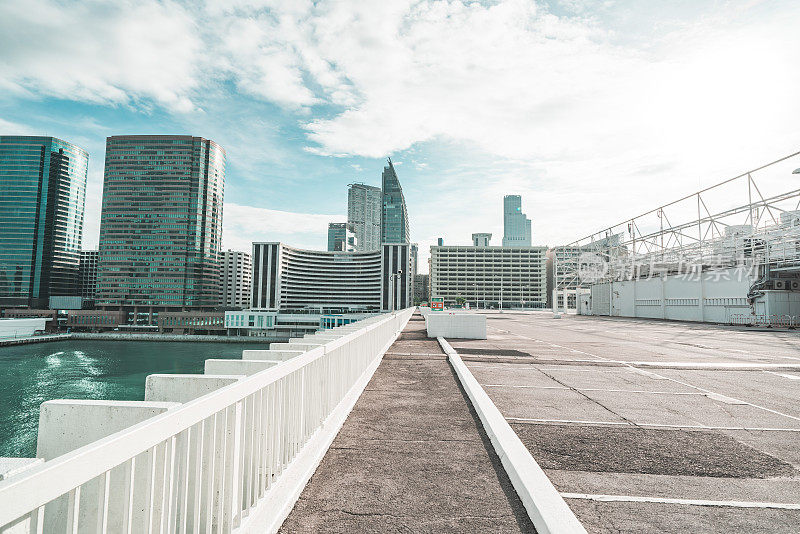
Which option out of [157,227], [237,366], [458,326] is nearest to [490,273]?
[157,227]

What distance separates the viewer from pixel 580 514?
3.49 meters

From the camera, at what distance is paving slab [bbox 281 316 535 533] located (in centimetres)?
329

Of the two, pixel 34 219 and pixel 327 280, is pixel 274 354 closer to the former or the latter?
pixel 327 280

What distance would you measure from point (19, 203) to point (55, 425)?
8850 inches

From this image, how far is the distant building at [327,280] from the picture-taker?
173375mm

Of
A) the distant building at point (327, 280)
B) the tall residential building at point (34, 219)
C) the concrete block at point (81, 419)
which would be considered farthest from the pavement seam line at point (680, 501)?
the tall residential building at point (34, 219)

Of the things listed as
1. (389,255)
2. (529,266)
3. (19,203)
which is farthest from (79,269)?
(529,266)

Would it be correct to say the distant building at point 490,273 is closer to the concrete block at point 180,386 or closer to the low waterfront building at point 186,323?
the low waterfront building at point 186,323

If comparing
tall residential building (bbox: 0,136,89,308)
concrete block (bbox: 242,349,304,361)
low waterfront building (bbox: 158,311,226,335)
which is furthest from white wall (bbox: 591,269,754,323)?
tall residential building (bbox: 0,136,89,308)

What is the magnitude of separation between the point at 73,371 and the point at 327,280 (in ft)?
444

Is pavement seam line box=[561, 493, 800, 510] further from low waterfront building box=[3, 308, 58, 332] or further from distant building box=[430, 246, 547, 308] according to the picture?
distant building box=[430, 246, 547, 308]

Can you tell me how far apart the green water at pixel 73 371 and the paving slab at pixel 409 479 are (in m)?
26.1

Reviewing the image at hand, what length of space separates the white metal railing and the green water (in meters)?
26.9

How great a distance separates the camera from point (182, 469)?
2.28 metres
